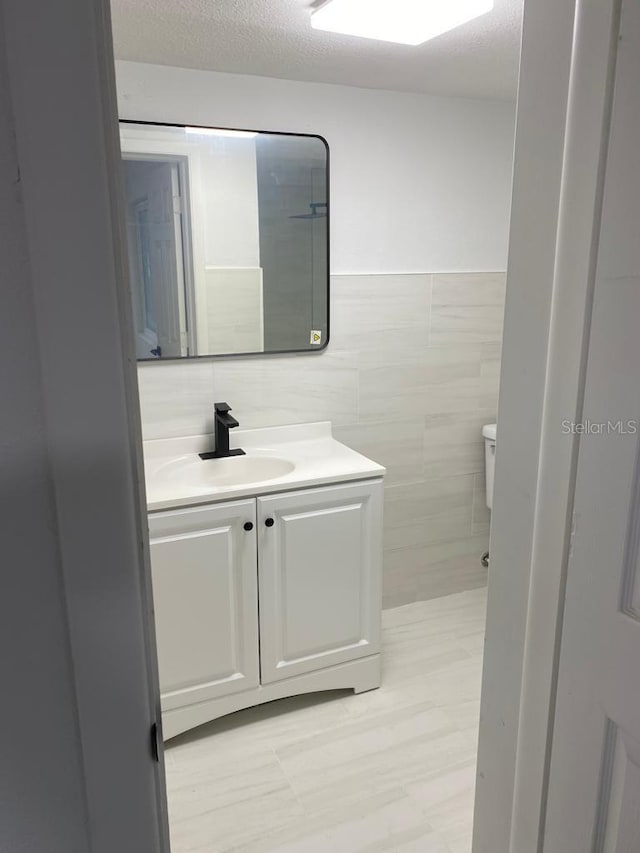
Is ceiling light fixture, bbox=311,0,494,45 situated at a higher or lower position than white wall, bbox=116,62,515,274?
higher

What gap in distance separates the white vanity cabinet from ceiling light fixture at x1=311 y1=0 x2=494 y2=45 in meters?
1.32

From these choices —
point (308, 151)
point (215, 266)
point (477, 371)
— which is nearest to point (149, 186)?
point (215, 266)

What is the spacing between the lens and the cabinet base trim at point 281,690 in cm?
215

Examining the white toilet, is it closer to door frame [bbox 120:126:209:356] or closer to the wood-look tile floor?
the wood-look tile floor

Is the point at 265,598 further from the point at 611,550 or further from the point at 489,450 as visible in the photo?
the point at 611,550

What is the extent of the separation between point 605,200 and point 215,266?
1645 millimetres

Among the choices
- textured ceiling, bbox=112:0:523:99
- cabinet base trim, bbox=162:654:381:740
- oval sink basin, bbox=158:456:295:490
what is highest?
textured ceiling, bbox=112:0:523:99

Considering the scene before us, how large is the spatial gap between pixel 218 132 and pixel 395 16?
2.54 feet

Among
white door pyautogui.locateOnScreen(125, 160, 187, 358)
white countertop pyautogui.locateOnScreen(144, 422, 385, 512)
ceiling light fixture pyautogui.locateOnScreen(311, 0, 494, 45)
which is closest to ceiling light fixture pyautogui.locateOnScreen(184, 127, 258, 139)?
white door pyautogui.locateOnScreen(125, 160, 187, 358)

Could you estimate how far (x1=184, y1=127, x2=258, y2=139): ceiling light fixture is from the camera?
2.24m

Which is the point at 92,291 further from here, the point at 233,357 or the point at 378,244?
the point at 378,244

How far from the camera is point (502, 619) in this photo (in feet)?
3.98

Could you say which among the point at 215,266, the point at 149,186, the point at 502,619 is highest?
the point at 149,186

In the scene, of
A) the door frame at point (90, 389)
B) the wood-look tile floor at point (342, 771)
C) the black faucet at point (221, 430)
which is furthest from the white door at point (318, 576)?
the door frame at point (90, 389)
